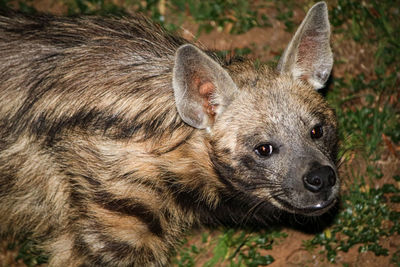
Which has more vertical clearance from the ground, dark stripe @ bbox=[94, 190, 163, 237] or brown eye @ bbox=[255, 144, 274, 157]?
brown eye @ bbox=[255, 144, 274, 157]

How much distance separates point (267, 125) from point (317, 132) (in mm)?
397

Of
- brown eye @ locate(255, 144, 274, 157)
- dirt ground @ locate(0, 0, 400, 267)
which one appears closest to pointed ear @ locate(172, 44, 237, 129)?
brown eye @ locate(255, 144, 274, 157)

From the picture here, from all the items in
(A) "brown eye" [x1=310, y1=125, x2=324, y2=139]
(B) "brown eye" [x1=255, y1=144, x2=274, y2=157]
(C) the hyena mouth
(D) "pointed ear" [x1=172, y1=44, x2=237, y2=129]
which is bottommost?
(C) the hyena mouth

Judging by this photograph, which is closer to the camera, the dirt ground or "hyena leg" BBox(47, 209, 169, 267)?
"hyena leg" BBox(47, 209, 169, 267)

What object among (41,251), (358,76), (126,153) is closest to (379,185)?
(358,76)

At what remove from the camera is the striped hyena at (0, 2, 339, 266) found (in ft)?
11.3

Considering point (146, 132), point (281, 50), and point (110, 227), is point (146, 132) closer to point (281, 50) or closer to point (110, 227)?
point (110, 227)

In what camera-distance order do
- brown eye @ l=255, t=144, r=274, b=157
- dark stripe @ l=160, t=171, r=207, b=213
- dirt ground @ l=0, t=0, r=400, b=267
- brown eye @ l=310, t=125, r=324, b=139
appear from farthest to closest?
dirt ground @ l=0, t=0, r=400, b=267
dark stripe @ l=160, t=171, r=207, b=213
brown eye @ l=310, t=125, r=324, b=139
brown eye @ l=255, t=144, r=274, b=157

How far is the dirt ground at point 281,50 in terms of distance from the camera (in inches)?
175

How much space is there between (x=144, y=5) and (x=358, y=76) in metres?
2.42

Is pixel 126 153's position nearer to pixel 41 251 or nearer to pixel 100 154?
pixel 100 154

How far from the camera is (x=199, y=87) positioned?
11.5ft

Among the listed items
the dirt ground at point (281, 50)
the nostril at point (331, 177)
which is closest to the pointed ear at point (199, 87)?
the nostril at point (331, 177)

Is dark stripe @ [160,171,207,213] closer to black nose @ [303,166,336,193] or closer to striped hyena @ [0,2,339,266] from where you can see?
striped hyena @ [0,2,339,266]
